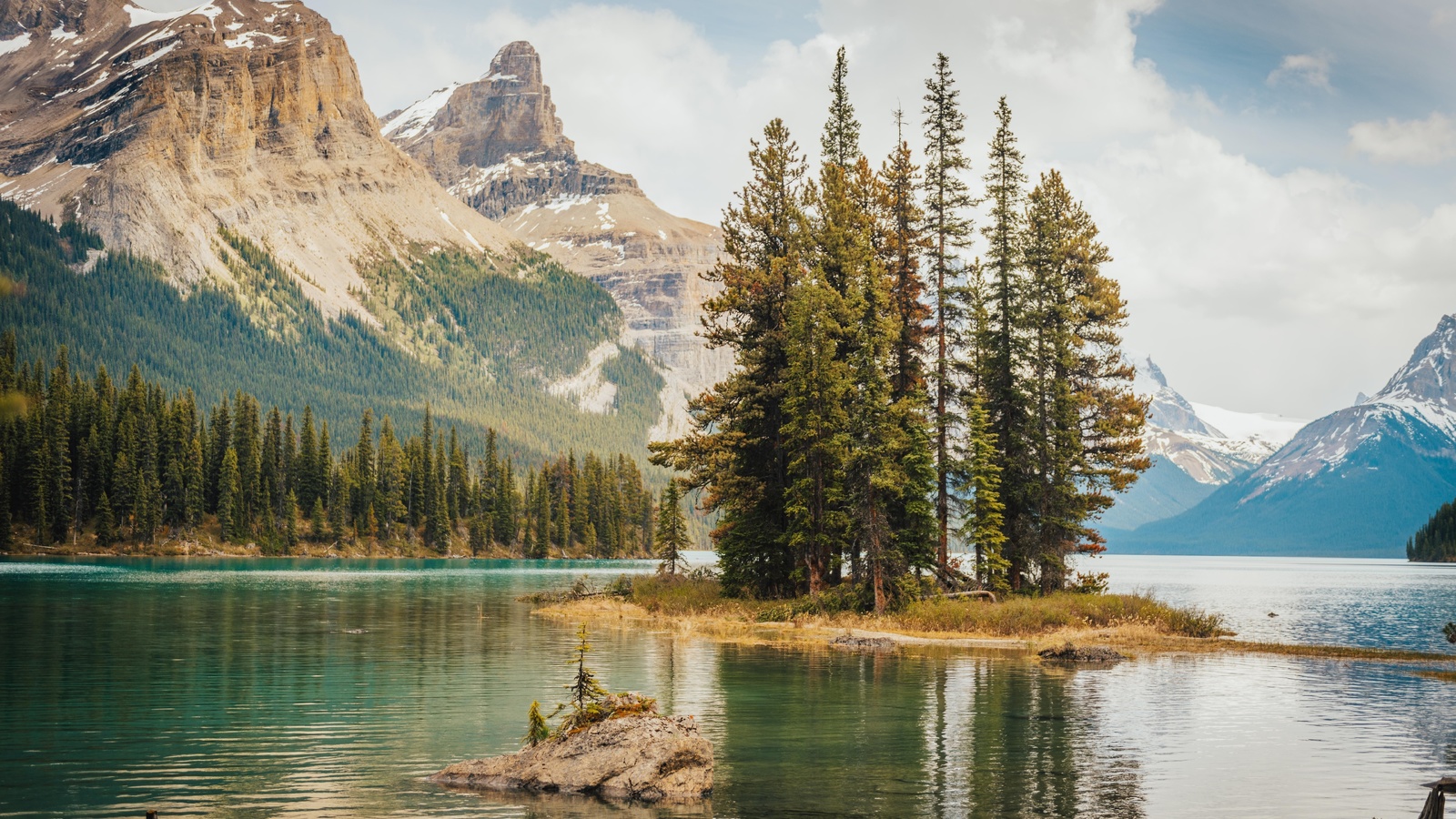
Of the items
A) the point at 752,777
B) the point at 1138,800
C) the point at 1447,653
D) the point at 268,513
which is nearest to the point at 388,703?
the point at 752,777

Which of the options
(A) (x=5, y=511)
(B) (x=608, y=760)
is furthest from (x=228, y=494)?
(B) (x=608, y=760)

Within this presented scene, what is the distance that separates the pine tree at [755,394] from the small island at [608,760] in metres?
38.2

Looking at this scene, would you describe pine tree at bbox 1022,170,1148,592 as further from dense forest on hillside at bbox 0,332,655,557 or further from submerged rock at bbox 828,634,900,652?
dense forest on hillside at bbox 0,332,655,557

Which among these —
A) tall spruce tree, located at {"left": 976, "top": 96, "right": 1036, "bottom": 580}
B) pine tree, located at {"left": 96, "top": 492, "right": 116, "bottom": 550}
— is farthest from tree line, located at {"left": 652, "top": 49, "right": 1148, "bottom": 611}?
pine tree, located at {"left": 96, "top": 492, "right": 116, "bottom": 550}

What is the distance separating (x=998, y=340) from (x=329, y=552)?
502ft

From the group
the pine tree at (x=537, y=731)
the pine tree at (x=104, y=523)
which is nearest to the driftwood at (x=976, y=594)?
the pine tree at (x=537, y=731)

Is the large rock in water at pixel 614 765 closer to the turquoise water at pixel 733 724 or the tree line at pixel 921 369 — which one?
the turquoise water at pixel 733 724

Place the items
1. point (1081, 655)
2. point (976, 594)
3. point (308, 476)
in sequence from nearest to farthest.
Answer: point (1081, 655) → point (976, 594) → point (308, 476)

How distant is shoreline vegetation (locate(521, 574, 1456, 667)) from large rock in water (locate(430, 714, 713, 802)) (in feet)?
94.0

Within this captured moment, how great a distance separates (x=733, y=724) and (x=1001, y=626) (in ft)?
90.0

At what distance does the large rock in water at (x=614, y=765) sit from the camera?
21.6 m

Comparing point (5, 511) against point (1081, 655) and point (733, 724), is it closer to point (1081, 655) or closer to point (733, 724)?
point (1081, 655)

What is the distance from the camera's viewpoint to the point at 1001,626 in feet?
178

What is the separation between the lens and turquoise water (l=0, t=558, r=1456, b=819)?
21.4 m
